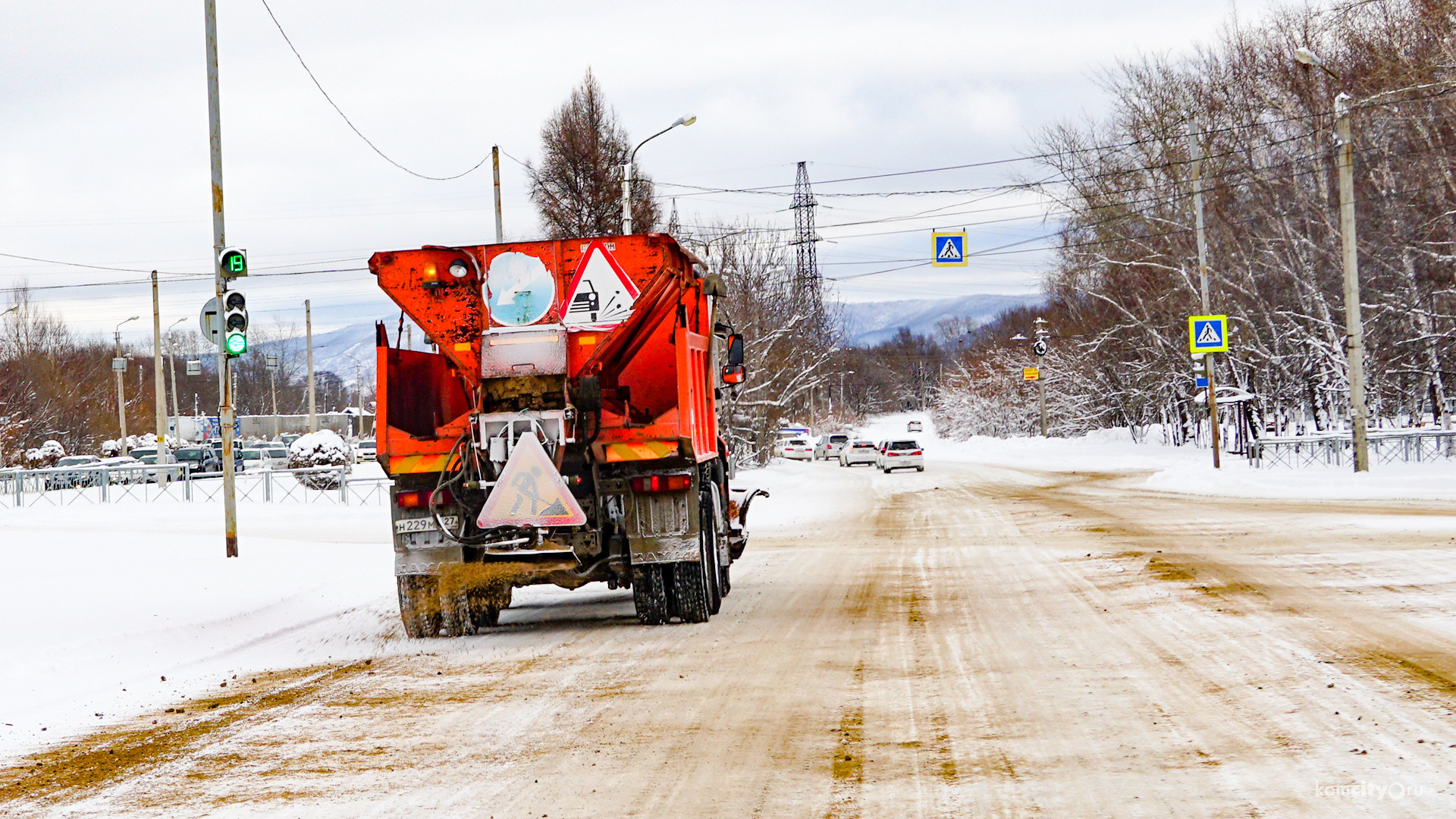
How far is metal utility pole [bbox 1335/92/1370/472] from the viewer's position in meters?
26.3

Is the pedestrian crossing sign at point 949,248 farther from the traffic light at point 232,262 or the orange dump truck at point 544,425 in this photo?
the orange dump truck at point 544,425

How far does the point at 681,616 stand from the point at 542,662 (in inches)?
78.0

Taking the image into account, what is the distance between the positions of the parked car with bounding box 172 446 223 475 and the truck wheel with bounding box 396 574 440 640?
184ft

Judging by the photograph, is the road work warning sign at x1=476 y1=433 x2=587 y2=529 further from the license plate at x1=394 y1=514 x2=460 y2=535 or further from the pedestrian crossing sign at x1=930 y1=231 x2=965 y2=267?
the pedestrian crossing sign at x1=930 y1=231 x2=965 y2=267

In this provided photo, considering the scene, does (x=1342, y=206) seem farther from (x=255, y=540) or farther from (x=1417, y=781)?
(x=1417, y=781)

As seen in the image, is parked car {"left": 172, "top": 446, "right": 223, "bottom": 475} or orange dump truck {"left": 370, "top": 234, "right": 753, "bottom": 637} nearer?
orange dump truck {"left": 370, "top": 234, "right": 753, "bottom": 637}

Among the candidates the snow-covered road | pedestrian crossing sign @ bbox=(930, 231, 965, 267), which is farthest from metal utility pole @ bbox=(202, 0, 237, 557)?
pedestrian crossing sign @ bbox=(930, 231, 965, 267)

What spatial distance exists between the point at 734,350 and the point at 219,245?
7.65 m

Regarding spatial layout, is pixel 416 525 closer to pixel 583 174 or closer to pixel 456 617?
pixel 456 617

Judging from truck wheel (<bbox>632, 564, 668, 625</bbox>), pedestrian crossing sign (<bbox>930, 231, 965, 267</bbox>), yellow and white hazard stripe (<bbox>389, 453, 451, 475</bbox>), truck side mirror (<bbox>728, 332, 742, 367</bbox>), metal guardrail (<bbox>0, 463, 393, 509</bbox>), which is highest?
pedestrian crossing sign (<bbox>930, 231, 965, 267</bbox>)

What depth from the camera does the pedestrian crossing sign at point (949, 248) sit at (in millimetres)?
31984

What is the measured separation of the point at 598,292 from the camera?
10219mm

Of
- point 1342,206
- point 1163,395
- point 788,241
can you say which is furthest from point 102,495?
point 1163,395

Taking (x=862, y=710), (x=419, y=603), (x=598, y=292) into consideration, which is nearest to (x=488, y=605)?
(x=419, y=603)
